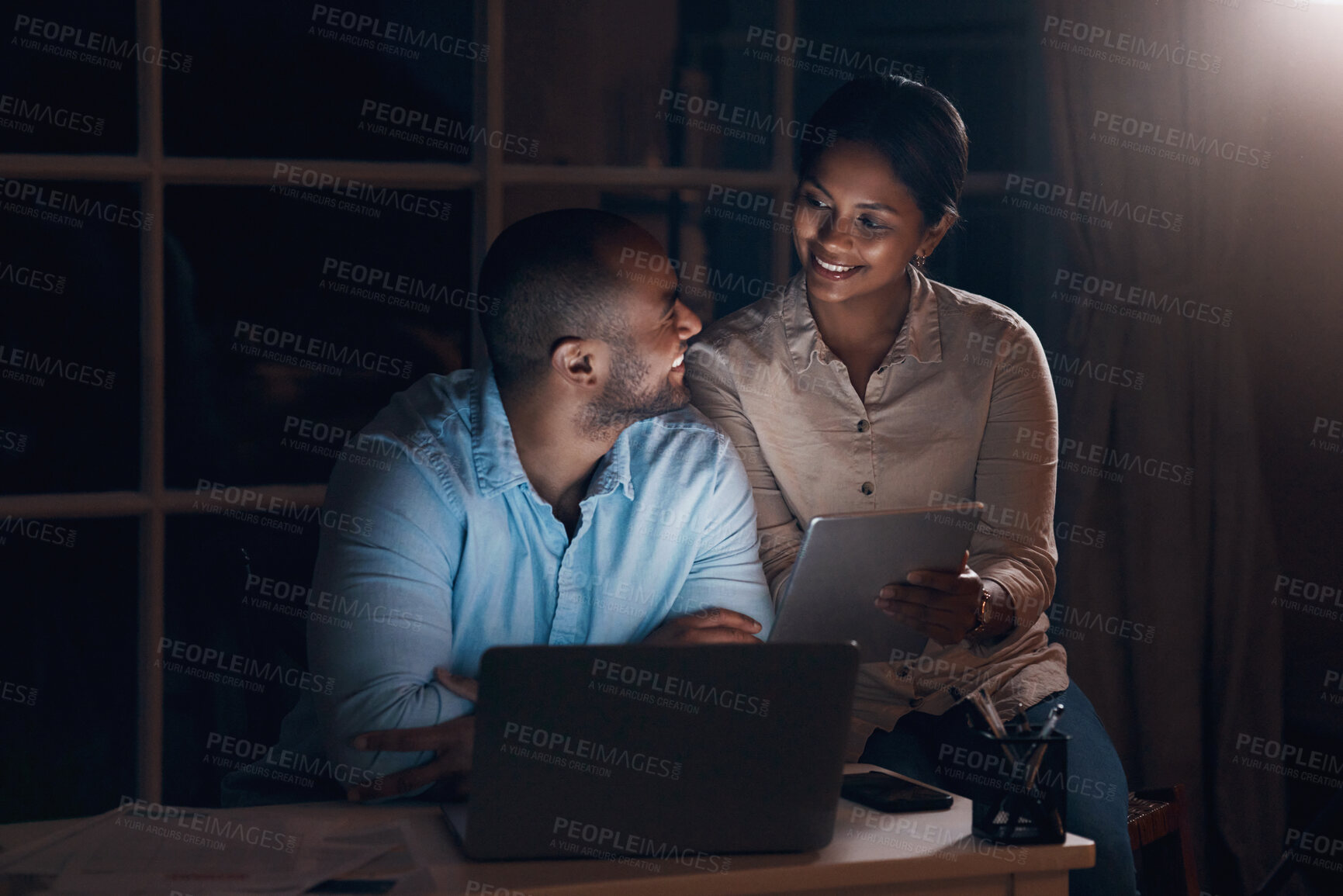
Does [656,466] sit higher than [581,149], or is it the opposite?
[581,149]

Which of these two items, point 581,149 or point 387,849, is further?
point 581,149

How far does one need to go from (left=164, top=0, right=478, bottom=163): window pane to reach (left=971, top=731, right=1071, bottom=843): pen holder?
168cm

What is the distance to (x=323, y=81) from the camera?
234 centimetres

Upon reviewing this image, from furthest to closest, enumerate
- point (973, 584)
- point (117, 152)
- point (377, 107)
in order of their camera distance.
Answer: point (377, 107) → point (117, 152) → point (973, 584)

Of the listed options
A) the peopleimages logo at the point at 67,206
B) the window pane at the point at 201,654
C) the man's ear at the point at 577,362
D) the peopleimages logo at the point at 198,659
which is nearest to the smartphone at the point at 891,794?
the man's ear at the point at 577,362

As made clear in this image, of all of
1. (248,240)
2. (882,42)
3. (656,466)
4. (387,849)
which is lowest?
(387,849)

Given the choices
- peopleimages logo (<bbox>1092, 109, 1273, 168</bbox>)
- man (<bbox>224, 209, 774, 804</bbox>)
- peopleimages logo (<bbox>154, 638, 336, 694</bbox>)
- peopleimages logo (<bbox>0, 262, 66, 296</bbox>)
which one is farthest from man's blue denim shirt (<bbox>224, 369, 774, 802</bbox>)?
peopleimages logo (<bbox>1092, 109, 1273, 168</bbox>)

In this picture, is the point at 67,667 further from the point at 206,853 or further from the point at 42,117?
the point at 206,853

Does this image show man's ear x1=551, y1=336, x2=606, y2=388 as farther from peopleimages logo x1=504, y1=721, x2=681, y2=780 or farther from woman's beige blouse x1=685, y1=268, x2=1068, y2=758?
peopleimages logo x1=504, y1=721, x2=681, y2=780

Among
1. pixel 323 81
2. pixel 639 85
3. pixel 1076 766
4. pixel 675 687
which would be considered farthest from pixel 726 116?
pixel 675 687

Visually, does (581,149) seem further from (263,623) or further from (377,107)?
(263,623)

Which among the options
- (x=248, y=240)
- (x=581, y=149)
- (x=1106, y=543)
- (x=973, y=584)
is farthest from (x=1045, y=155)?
(x=248, y=240)

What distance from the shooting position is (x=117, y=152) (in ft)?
7.26

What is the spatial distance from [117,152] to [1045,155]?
77.8 inches
